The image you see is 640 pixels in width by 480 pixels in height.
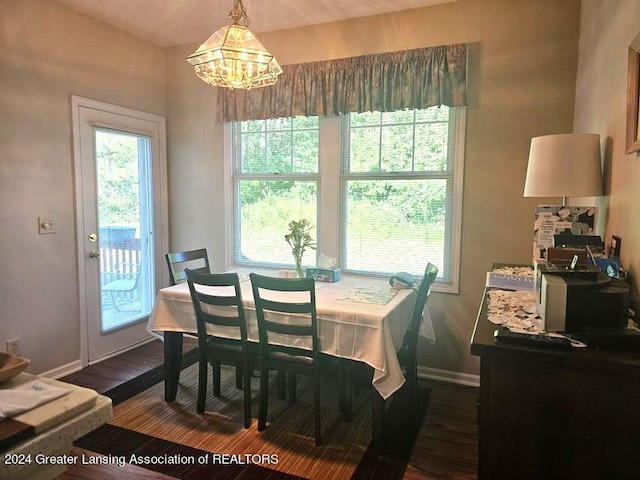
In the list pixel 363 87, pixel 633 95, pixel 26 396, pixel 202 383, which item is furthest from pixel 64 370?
pixel 633 95

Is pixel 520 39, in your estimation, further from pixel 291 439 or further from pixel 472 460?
pixel 291 439

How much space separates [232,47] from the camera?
88.9 inches

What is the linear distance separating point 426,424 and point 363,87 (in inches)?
97.6

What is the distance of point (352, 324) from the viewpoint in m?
2.43

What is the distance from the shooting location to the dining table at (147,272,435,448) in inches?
91.6

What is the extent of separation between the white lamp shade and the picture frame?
0.94 feet

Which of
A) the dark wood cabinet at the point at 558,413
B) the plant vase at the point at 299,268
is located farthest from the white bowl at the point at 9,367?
the plant vase at the point at 299,268

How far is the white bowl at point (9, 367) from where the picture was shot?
3.35ft

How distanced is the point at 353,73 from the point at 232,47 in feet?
4.63

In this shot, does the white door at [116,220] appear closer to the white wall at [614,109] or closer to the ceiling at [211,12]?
the ceiling at [211,12]

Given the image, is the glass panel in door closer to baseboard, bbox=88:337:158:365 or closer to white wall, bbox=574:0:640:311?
baseboard, bbox=88:337:158:365

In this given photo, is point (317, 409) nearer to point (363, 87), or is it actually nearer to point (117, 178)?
point (363, 87)

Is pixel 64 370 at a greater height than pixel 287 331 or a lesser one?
lesser

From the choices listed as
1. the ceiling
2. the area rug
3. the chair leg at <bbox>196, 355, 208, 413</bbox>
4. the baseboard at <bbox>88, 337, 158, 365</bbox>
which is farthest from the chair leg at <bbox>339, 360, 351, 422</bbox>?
the ceiling
